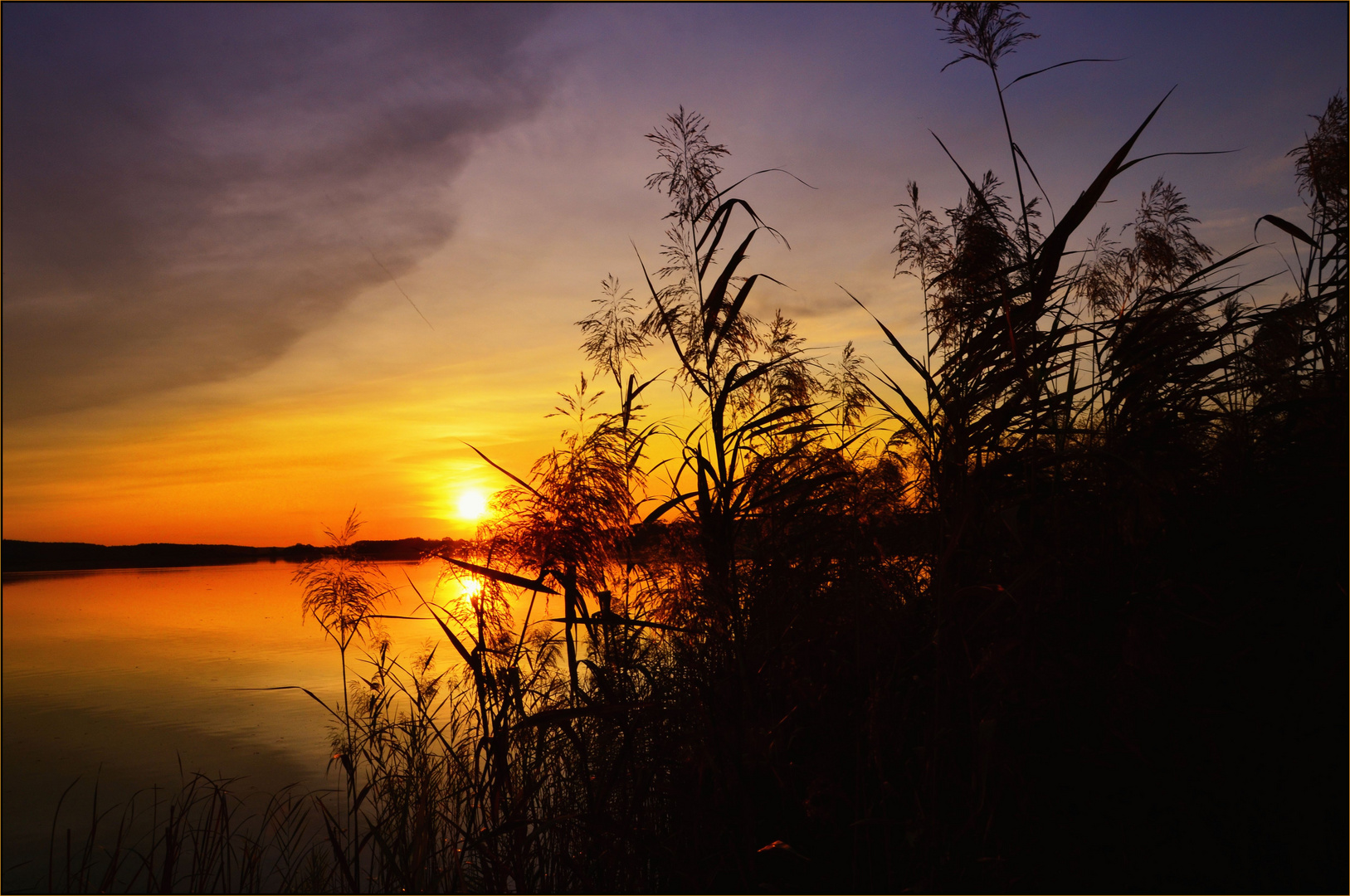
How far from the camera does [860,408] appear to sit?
5.77 metres

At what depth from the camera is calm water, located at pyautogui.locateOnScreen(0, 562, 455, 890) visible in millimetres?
8008

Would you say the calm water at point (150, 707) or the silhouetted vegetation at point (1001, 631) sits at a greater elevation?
the silhouetted vegetation at point (1001, 631)

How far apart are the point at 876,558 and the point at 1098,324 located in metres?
1.41

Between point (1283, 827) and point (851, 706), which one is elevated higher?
point (851, 706)

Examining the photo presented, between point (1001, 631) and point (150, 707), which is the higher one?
point (1001, 631)

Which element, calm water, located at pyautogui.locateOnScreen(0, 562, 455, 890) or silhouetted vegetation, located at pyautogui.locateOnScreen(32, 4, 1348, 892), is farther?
calm water, located at pyautogui.locateOnScreen(0, 562, 455, 890)

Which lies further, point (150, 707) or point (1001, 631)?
point (150, 707)

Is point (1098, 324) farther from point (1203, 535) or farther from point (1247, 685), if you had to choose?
point (1247, 685)

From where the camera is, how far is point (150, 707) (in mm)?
11789

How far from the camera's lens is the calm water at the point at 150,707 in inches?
315

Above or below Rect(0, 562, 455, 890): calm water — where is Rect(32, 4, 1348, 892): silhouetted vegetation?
above

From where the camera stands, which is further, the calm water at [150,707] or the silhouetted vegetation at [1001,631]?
the calm water at [150,707]

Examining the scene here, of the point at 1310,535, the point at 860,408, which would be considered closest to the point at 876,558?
the point at 1310,535

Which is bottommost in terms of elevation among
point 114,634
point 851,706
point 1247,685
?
point 114,634
